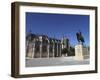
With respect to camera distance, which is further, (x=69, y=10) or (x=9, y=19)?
(x=69, y=10)

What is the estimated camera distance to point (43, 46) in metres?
2.12

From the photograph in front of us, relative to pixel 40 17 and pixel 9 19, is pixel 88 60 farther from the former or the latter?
pixel 9 19

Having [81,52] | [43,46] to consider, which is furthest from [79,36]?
[43,46]

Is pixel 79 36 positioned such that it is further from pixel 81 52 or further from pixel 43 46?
pixel 43 46

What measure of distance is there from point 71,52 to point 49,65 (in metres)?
0.23

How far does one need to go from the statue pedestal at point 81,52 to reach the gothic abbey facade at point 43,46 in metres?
0.10

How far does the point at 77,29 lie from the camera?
7.35ft

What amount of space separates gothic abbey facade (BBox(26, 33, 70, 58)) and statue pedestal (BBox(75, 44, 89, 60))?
10 cm

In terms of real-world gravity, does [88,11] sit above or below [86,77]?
above

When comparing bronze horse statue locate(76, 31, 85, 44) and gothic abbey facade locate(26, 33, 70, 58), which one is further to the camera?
bronze horse statue locate(76, 31, 85, 44)

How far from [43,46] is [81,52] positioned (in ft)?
1.22

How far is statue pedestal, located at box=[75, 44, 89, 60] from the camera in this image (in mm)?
2252

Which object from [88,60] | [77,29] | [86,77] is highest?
[77,29]

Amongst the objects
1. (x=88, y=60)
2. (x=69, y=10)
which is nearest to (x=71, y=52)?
(x=88, y=60)
